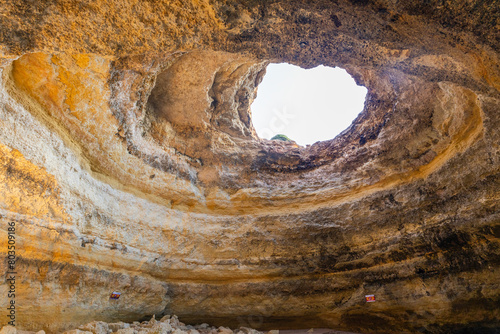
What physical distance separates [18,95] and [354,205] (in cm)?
492

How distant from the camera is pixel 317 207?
543 centimetres

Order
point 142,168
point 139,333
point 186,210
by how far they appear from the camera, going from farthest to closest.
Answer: point 186,210
point 142,168
point 139,333

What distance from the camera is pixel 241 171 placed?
19.9 feet

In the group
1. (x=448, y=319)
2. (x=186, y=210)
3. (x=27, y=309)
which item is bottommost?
(x=448, y=319)

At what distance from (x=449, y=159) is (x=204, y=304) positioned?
4402mm

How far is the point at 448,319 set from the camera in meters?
4.64

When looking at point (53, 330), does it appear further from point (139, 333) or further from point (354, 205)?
point (354, 205)

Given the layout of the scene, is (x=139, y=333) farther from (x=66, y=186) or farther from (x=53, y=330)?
(x=66, y=186)

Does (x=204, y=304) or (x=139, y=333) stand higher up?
(x=204, y=304)

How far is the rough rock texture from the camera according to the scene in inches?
113

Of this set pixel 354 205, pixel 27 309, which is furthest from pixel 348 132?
pixel 27 309

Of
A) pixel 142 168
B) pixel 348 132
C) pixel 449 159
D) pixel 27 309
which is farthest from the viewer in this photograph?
pixel 348 132

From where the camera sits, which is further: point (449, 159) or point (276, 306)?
point (276, 306)

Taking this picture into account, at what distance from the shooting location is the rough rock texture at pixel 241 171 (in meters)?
2.88
